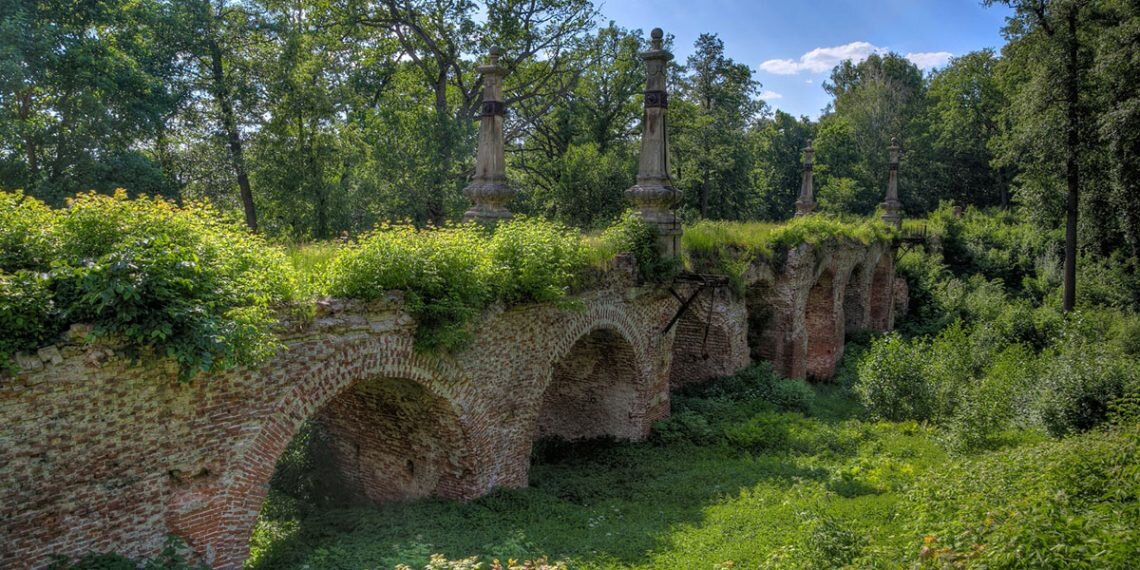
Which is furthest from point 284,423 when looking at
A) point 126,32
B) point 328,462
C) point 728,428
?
point 126,32

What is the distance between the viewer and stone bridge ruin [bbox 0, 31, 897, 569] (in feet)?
15.0

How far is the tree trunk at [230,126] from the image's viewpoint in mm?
16719

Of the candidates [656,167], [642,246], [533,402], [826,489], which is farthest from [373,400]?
[656,167]

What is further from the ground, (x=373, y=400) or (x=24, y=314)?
(x=24, y=314)

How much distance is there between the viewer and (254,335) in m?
5.06

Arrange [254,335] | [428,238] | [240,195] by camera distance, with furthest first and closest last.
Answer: [240,195], [428,238], [254,335]

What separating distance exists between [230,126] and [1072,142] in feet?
75.2

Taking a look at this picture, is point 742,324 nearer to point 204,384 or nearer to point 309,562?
point 309,562

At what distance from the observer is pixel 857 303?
2119 cm

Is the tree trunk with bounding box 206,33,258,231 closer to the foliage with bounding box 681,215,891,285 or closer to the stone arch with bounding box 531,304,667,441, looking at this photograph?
the stone arch with bounding box 531,304,667,441

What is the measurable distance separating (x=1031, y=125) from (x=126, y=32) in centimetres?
2378

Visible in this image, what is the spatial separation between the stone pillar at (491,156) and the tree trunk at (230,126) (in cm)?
909

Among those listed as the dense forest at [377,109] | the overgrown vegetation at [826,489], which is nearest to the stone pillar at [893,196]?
the dense forest at [377,109]

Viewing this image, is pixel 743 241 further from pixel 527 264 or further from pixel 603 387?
pixel 527 264
